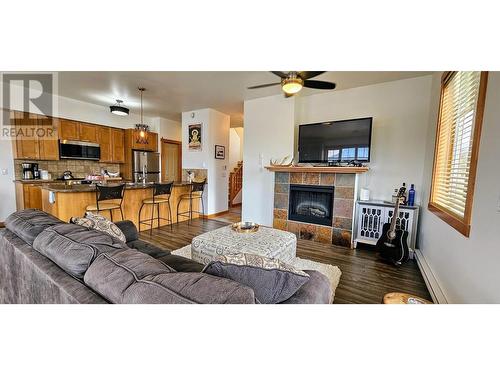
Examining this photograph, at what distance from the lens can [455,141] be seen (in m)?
2.07

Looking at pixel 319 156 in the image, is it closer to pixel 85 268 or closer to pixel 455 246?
pixel 455 246

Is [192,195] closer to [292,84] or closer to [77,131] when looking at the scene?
[77,131]

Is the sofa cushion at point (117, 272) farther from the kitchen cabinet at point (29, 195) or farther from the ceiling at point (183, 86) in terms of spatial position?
the kitchen cabinet at point (29, 195)

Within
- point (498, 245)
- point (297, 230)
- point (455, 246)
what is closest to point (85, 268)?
point (498, 245)

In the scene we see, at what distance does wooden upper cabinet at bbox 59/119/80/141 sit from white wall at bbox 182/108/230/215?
2.22m

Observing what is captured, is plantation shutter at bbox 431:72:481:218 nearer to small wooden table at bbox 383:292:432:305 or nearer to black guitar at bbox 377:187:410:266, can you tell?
black guitar at bbox 377:187:410:266

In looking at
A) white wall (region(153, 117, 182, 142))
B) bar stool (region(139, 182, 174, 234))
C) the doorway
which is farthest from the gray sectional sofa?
white wall (region(153, 117, 182, 142))

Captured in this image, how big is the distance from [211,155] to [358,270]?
374 centimetres

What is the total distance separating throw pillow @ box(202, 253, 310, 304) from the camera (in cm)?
88

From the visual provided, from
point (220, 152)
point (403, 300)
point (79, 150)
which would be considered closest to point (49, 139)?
point (79, 150)

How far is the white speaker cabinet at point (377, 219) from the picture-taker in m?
3.00
